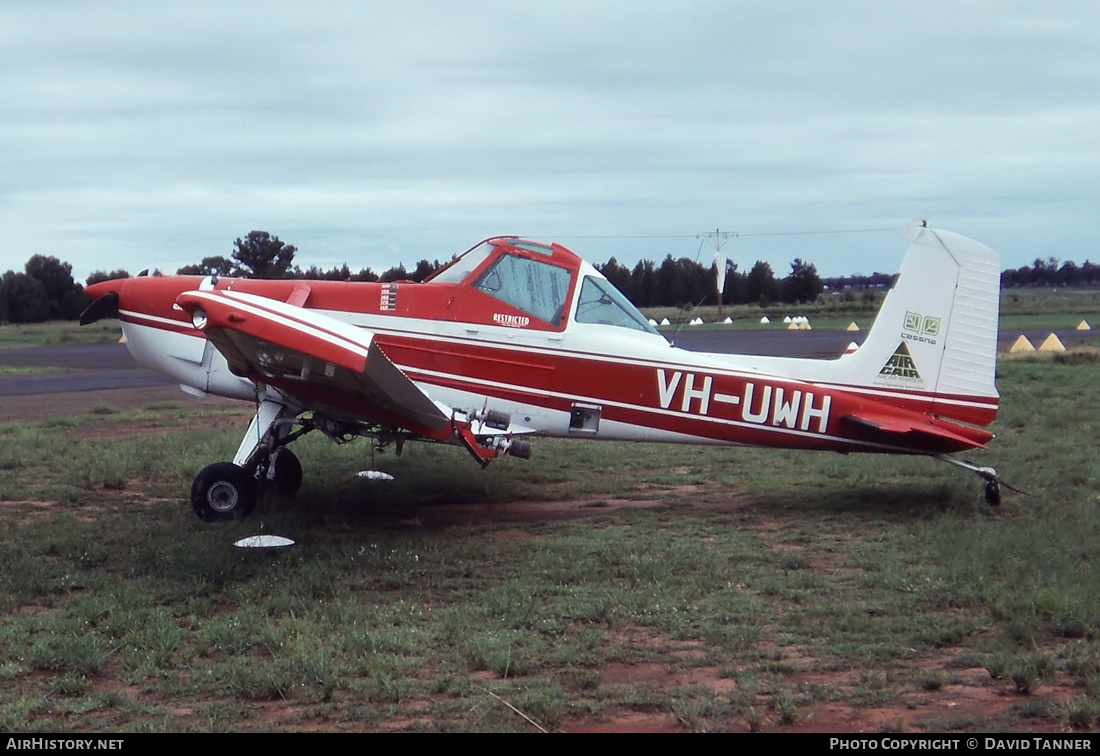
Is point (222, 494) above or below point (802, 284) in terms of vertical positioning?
below

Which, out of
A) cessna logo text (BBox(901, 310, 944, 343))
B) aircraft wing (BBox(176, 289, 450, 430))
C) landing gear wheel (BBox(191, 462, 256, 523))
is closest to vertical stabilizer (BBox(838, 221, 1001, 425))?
cessna logo text (BBox(901, 310, 944, 343))

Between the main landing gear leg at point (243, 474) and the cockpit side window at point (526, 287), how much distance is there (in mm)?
2192

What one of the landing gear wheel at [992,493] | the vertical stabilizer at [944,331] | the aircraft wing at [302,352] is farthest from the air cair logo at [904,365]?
the aircraft wing at [302,352]

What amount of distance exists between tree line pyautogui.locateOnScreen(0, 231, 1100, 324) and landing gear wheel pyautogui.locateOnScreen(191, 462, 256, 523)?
2377 millimetres

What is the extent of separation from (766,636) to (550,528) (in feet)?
10.5

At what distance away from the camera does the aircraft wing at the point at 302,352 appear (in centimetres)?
705

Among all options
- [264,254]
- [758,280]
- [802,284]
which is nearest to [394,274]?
[264,254]

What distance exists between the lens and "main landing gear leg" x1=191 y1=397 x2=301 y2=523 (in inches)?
331

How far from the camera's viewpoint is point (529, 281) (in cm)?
892

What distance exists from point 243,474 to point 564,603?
3.60 m

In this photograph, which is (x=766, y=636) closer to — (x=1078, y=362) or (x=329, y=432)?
(x=329, y=432)

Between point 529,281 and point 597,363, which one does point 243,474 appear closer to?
point 529,281

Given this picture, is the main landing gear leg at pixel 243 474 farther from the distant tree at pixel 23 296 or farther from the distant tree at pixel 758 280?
the distant tree at pixel 23 296

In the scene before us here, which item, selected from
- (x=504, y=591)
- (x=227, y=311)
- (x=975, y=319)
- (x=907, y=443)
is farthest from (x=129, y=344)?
(x=975, y=319)
